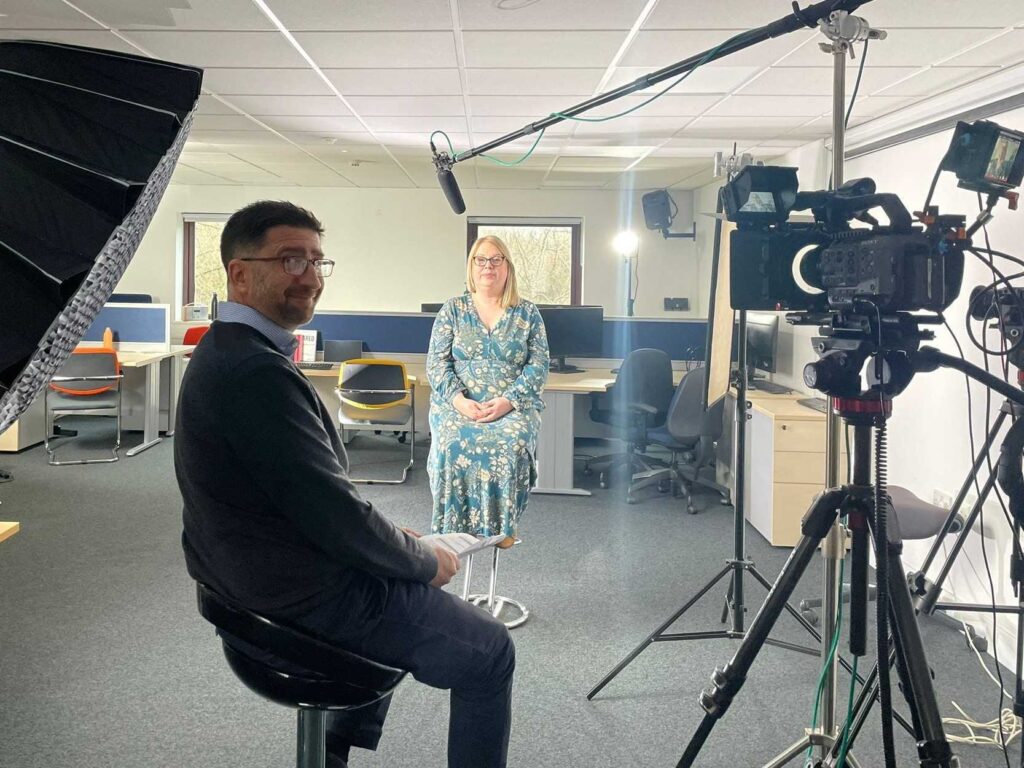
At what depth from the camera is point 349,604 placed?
1.25m

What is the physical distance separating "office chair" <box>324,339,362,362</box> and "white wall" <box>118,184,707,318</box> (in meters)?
1.73

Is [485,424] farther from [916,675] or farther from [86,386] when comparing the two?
[86,386]

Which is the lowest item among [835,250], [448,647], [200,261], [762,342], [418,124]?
[448,647]

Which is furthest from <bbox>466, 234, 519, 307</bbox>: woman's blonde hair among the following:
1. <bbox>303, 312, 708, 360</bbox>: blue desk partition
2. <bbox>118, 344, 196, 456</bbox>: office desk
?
<bbox>118, 344, 196, 456</bbox>: office desk

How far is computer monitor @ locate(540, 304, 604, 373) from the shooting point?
530cm

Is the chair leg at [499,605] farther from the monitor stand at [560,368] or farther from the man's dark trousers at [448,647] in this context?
the monitor stand at [560,368]

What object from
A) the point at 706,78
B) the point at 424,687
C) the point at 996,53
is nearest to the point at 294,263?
the point at 424,687

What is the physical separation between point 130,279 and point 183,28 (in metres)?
5.60

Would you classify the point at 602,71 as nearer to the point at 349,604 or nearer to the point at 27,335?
the point at 349,604

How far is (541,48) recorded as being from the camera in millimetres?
3051

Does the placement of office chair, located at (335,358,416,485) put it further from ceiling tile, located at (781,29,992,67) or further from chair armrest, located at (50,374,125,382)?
ceiling tile, located at (781,29,992,67)

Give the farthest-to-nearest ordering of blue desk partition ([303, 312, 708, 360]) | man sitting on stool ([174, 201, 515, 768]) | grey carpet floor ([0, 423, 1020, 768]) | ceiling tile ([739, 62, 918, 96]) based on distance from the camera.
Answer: blue desk partition ([303, 312, 708, 360]), ceiling tile ([739, 62, 918, 96]), grey carpet floor ([0, 423, 1020, 768]), man sitting on stool ([174, 201, 515, 768])

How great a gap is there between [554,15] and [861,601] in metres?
2.20

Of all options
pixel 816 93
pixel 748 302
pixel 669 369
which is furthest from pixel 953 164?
pixel 669 369
